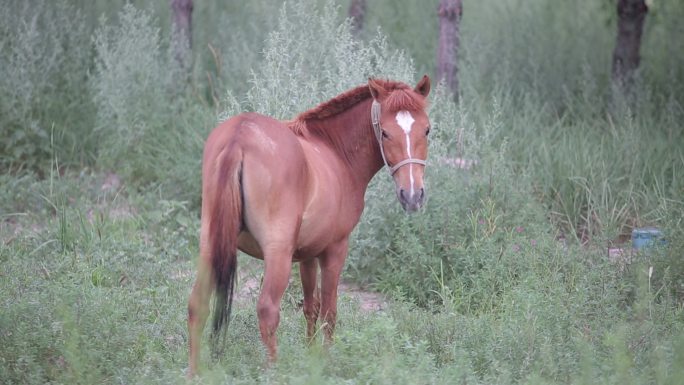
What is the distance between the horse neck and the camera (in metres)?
5.23

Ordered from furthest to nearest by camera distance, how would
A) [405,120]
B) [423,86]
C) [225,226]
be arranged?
[423,86], [405,120], [225,226]

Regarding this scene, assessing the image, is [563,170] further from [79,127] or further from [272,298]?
[79,127]

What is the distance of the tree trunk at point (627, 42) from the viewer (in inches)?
379

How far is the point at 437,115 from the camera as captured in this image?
324 inches

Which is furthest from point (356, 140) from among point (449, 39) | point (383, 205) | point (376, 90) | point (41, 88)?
point (41, 88)

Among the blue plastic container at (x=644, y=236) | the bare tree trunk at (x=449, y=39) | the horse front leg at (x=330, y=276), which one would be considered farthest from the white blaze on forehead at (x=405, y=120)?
the bare tree trunk at (x=449, y=39)

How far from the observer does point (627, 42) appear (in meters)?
9.73

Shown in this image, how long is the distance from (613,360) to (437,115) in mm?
4151

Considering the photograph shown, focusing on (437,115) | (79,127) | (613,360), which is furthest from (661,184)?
(79,127)

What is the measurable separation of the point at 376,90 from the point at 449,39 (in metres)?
4.08

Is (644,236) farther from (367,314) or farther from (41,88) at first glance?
(41,88)

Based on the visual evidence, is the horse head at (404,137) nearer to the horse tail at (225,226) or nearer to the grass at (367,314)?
the grass at (367,314)

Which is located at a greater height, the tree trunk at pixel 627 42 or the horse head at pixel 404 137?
the horse head at pixel 404 137

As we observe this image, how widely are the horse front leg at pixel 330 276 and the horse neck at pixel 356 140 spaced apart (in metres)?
0.48
